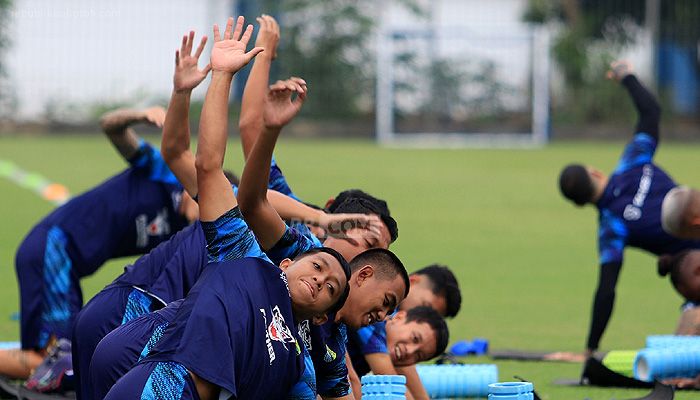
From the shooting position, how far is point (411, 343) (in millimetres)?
6270

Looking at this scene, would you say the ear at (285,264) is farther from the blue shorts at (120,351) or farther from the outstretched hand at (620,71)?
the outstretched hand at (620,71)

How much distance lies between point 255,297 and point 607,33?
860 inches

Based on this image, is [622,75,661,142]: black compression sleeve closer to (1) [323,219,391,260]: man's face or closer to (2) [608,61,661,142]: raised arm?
(2) [608,61,661,142]: raised arm

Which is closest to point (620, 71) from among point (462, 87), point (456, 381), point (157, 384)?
point (456, 381)

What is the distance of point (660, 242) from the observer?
336 inches

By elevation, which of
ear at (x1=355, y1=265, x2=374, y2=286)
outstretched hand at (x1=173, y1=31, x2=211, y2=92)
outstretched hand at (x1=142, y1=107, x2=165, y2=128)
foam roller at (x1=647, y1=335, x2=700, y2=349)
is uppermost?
outstretched hand at (x1=173, y1=31, x2=211, y2=92)

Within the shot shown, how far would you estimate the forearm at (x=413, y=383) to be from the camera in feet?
20.2

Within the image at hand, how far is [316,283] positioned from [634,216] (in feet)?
13.7

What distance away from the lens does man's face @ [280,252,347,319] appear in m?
4.77

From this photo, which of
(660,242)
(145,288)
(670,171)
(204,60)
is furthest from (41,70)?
(145,288)

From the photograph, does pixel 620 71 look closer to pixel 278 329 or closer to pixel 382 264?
pixel 382 264

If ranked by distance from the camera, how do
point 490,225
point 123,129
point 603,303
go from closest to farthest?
point 123,129, point 603,303, point 490,225

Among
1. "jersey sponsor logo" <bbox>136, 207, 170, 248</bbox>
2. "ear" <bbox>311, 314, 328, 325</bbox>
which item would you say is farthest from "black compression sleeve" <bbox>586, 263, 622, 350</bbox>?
"ear" <bbox>311, 314, 328, 325</bbox>

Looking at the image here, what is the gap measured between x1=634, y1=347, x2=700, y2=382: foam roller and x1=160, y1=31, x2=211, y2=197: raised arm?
2363 mm
